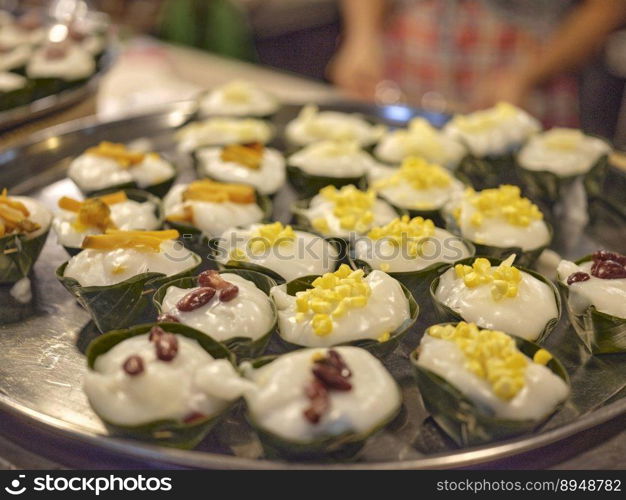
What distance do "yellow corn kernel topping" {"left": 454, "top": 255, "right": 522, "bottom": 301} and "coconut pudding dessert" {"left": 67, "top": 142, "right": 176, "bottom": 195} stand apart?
1298 mm

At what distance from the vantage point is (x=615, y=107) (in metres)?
5.82

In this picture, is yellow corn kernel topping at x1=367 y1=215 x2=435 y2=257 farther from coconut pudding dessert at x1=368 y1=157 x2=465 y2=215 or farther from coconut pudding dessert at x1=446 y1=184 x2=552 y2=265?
coconut pudding dessert at x1=368 y1=157 x2=465 y2=215

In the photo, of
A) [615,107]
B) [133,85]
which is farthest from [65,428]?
[615,107]

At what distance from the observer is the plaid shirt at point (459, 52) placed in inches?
159

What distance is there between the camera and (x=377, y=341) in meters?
1.75

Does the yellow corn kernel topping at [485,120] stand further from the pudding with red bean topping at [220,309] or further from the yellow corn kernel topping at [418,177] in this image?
the pudding with red bean topping at [220,309]

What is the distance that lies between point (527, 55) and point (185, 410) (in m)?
3.36

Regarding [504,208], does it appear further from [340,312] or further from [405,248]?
[340,312]

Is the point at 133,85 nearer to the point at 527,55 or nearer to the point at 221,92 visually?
the point at 221,92

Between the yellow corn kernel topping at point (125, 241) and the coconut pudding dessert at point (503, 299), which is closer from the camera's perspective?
the coconut pudding dessert at point (503, 299)

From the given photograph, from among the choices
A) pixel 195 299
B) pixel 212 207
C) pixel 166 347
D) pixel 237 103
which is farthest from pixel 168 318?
pixel 237 103

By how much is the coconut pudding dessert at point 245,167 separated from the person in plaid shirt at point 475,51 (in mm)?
1478

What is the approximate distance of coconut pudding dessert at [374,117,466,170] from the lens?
2.89 m

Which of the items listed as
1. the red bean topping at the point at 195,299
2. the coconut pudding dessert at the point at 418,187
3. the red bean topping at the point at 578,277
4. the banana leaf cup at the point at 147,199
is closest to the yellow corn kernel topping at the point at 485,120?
the coconut pudding dessert at the point at 418,187
